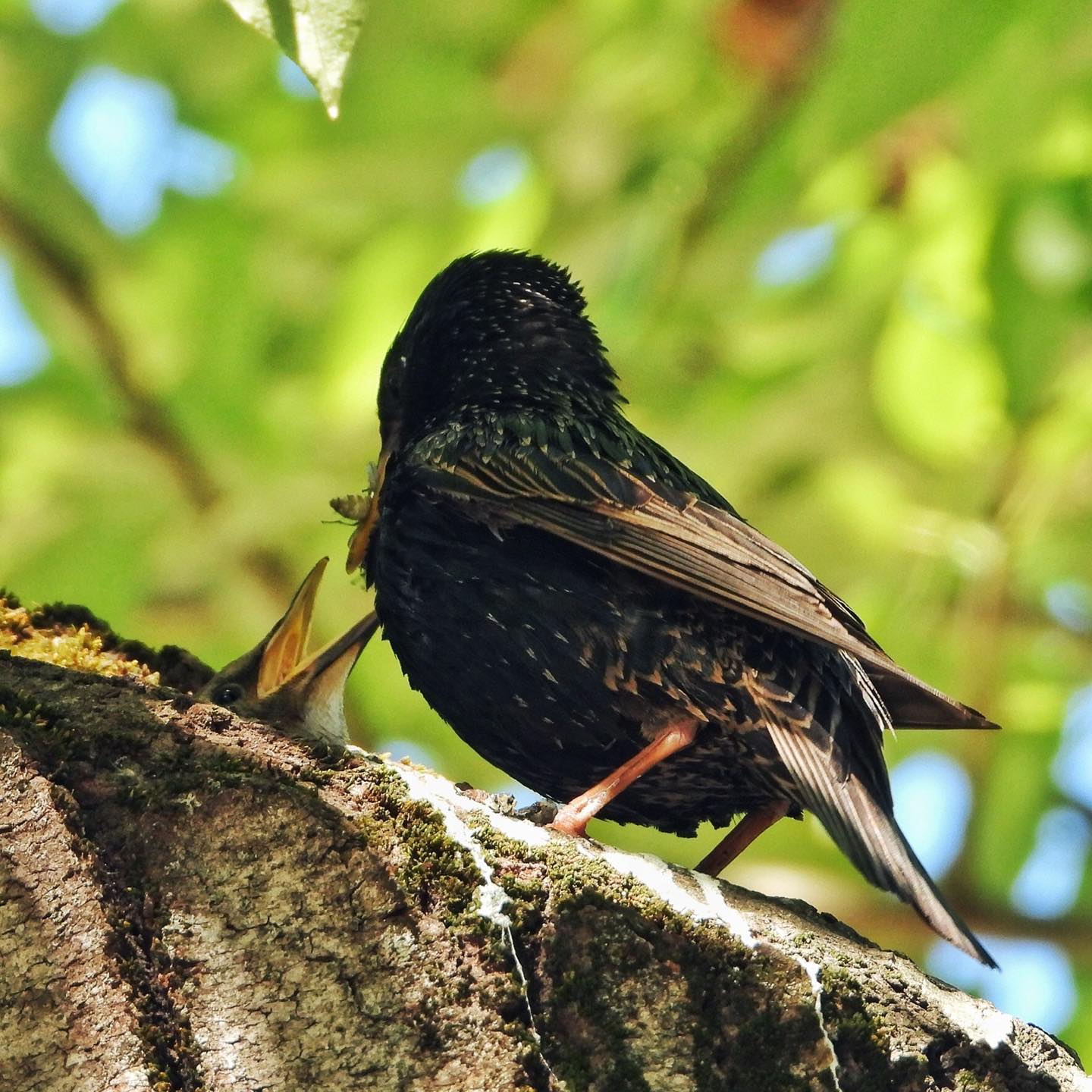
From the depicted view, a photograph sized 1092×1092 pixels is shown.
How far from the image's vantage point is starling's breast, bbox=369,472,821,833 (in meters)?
3.87

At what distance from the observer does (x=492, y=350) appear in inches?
194

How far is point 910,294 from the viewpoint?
617 centimetres

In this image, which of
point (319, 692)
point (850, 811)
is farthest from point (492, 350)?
point (850, 811)

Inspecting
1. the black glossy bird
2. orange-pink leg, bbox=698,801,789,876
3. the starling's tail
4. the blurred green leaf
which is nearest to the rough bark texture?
the starling's tail

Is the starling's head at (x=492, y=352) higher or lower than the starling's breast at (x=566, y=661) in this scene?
higher

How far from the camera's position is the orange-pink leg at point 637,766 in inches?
149

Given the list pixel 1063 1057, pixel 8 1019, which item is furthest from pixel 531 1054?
pixel 1063 1057

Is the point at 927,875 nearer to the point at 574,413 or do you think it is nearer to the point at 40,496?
the point at 574,413

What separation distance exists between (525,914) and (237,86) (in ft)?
17.5

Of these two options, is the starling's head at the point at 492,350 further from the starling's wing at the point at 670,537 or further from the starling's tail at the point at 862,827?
the starling's tail at the point at 862,827

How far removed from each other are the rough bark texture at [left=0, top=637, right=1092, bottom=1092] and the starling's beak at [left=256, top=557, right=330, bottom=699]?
2.90ft

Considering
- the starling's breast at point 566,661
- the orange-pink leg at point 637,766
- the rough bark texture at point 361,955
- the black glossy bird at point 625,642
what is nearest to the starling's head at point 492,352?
the black glossy bird at point 625,642

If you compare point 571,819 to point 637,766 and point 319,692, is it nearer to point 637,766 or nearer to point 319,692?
point 637,766

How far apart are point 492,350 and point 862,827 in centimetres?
204
